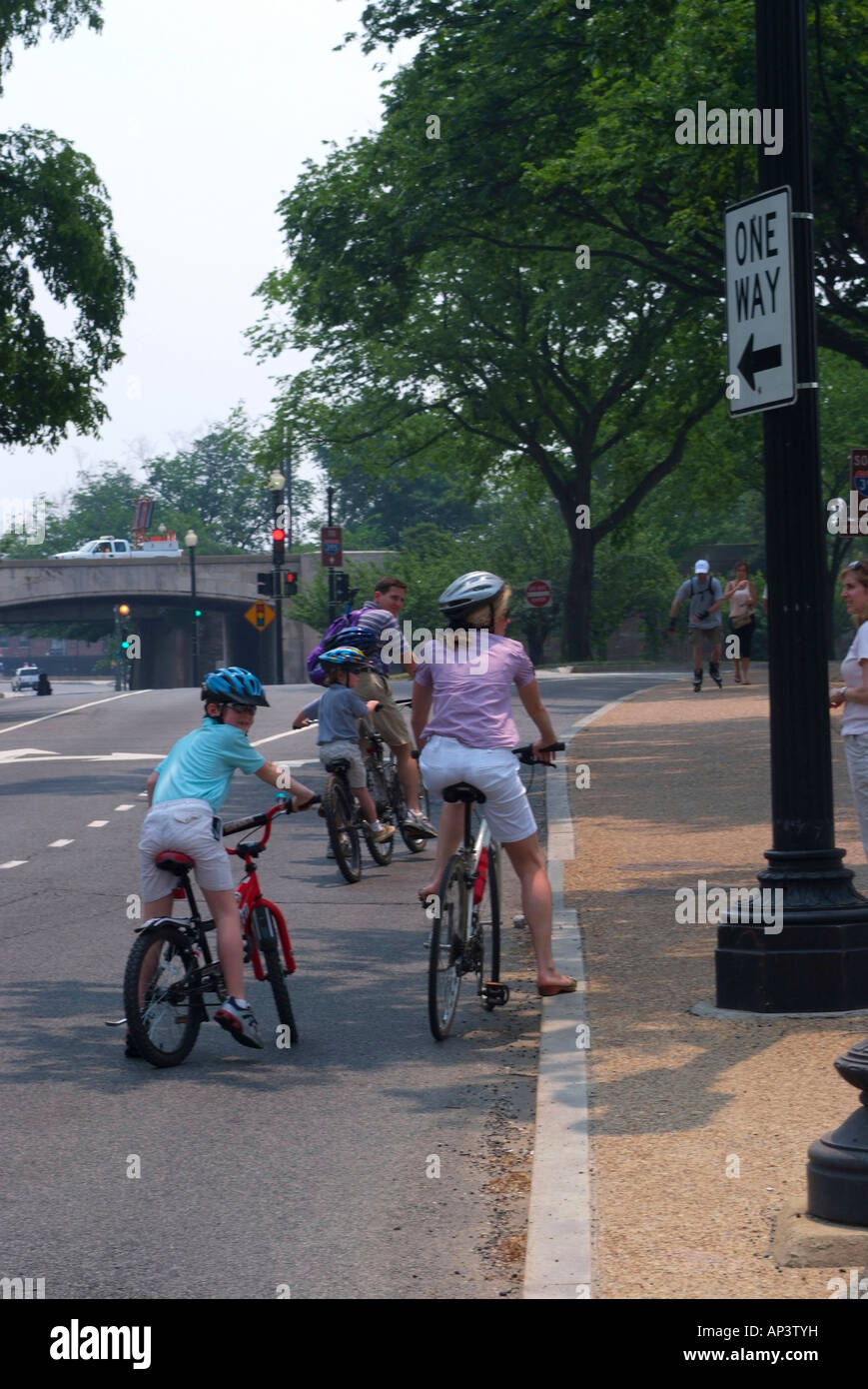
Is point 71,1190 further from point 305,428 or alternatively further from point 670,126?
point 305,428

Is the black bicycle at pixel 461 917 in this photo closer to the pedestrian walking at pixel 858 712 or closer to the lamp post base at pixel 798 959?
the lamp post base at pixel 798 959

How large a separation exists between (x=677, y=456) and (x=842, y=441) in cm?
870

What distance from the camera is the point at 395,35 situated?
93.1ft

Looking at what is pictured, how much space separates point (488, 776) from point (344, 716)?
491 cm

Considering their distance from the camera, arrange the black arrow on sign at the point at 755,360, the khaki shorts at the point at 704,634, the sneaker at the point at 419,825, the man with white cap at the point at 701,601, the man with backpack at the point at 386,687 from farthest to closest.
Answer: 1. the khaki shorts at the point at 704,634
2. the man with white cap at the point at 701,601
3. the man with backpack at the point at 386,687
4. the sneaker at the point at 419,825
5. the black arrow on sign at the point at 755,360

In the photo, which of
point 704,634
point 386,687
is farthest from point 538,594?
point 386,687

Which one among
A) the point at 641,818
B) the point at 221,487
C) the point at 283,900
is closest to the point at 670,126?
the point at 641,818

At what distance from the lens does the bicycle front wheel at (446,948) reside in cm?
760

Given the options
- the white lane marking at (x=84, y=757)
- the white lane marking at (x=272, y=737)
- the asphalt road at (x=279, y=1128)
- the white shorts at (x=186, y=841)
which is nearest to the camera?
the asphalt road at (x=279, y=1128)

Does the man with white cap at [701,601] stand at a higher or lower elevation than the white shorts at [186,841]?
higher

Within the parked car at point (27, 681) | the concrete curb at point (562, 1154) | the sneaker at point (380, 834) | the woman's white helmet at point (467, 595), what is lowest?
the parked car at point (27, 681)

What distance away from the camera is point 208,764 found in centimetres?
758

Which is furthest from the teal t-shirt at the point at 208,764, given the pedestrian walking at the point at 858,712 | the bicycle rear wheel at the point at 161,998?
the pedestrian walking at the point at 858,712

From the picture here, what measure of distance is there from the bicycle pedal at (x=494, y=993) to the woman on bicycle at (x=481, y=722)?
1.13 ft
